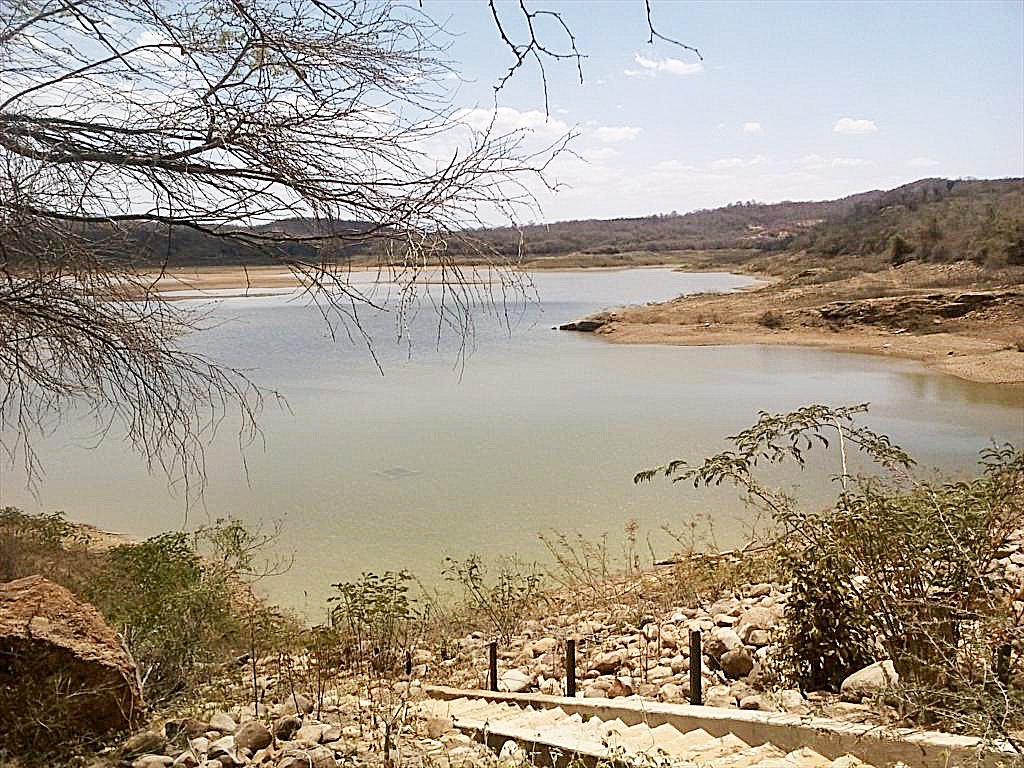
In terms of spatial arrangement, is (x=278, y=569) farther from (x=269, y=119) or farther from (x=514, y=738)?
(x=269, y=119)

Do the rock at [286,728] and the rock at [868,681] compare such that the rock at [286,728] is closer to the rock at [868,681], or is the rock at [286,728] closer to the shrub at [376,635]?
the shrub at [376,635]

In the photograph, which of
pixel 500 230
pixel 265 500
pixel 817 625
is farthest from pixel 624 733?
pixel 265 500

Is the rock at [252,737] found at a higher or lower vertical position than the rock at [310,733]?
higher

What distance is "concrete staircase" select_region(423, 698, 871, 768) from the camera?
10.0 feet

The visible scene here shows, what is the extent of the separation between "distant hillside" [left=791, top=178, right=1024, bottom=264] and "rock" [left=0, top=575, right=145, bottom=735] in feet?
105

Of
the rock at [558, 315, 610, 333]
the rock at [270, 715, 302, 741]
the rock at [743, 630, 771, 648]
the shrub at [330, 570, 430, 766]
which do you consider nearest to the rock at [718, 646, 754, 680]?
the rock at [743, 630, 771, 648]

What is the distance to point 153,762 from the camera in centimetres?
339

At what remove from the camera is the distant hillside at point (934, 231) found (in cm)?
3195

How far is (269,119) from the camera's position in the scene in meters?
2.95

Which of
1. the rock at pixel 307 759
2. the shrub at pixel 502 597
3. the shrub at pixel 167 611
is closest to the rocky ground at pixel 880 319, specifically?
the shrub at pixel 502 597

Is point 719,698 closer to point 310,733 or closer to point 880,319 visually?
point 310,733

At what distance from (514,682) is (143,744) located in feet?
7.46

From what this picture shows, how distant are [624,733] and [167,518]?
8216 millimetres

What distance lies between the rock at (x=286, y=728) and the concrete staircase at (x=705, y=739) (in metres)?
0.64
